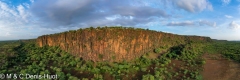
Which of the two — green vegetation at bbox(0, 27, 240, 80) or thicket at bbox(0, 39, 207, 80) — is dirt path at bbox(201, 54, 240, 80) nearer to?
green vegetation at bbox(0, 27, 240, 80)

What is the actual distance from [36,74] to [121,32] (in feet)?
35.9

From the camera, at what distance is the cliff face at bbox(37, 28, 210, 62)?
23359mm

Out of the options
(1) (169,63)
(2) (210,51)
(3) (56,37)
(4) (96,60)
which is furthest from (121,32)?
(2) (210,51)

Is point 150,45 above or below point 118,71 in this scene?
above

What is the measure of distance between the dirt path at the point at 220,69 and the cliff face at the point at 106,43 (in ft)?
28.2

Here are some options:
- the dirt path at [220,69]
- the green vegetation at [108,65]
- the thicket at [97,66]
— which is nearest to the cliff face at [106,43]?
the green vegetation at [108,65]

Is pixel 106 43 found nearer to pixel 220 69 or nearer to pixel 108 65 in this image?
pixel 108 65

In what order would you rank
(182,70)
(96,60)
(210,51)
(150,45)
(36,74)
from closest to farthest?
(36,74)
(96,60)
(182,70)
(150,45)
(210,51)

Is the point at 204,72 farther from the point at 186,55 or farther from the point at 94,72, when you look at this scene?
the point at 94,72

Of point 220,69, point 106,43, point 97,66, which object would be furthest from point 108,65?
point 220,69

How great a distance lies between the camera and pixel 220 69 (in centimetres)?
2700

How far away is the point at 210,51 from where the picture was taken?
122ft

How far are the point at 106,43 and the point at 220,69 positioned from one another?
16750 millimetres

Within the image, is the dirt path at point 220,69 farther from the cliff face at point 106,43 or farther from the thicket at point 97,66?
the cliff face at point 106,43
